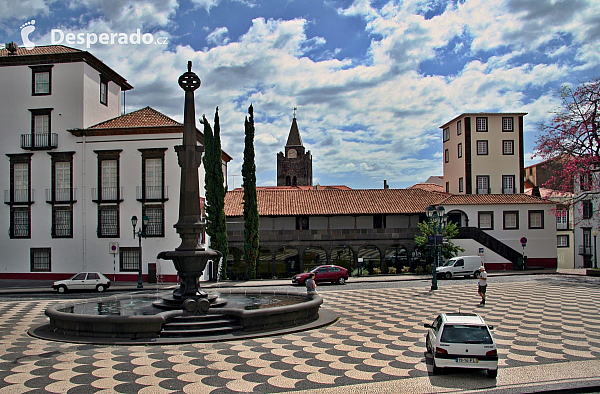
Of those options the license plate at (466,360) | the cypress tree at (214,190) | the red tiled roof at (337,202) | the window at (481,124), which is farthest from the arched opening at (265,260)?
the license plate at (466,360)

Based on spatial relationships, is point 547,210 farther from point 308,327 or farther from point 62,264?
point 62,264

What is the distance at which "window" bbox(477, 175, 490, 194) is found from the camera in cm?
4888

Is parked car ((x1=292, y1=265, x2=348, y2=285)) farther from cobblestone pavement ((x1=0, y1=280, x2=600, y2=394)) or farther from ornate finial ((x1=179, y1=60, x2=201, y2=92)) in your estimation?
ornate finial ((x1=179, y1=60, x2=201, y2=92))

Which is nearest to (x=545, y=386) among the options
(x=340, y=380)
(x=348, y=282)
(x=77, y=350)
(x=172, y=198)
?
(x=340, y=380)

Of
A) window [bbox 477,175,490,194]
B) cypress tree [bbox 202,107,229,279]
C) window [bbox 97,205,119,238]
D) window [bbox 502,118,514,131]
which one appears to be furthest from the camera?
window [bbox 502,118,514,131]

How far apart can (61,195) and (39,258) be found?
4.68 meters

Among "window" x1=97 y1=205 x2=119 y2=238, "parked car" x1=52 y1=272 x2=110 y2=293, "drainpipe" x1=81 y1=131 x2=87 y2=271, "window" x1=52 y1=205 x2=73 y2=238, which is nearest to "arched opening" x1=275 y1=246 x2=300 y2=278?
"window" x1=97 y1=205 x2=119 y2=238

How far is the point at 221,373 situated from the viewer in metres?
10.5

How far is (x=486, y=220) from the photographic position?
4269cm

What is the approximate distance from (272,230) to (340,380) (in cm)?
3163

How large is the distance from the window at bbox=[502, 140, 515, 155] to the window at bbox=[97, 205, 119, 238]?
114ft

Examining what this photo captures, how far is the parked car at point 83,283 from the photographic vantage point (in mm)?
28016

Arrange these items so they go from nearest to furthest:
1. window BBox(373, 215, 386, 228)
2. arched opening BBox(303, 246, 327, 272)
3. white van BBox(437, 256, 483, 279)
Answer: white van BBox(437, 256, 483, 279) < arched opening BBox(303, 246, 327, 272) < window BBox(373, 215, 386, 228)

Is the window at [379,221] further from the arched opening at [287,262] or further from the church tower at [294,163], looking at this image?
the church tower at [294,163]
